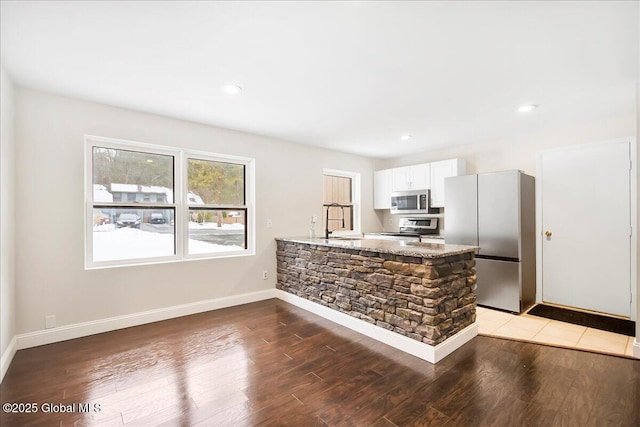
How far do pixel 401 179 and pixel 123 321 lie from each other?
187 inches

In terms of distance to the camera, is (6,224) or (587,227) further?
(587,227)

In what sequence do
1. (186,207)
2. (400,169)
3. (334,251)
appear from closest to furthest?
(334,251) < (186,207) < (400,169)

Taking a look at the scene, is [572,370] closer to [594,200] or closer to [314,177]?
[594,200]

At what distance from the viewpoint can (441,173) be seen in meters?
4.95

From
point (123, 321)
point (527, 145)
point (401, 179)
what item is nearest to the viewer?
point (123, 321)

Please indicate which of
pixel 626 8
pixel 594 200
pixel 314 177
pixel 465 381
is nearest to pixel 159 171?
pixel 314 177

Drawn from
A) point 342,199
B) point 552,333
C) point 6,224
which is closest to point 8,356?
point 6,224

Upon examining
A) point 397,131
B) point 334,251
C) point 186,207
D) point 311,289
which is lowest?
Answer: point 311,289

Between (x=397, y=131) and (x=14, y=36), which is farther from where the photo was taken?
(x=397, y=131)

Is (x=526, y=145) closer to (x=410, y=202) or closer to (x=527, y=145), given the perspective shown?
(x=527, y=145)

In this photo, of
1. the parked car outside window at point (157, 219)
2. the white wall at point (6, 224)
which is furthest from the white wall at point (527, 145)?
the white wall at point (6, 224)

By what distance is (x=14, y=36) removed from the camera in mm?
2010

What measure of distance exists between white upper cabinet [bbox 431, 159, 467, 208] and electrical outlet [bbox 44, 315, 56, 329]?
5204mm

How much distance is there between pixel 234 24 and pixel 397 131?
9.32ft
